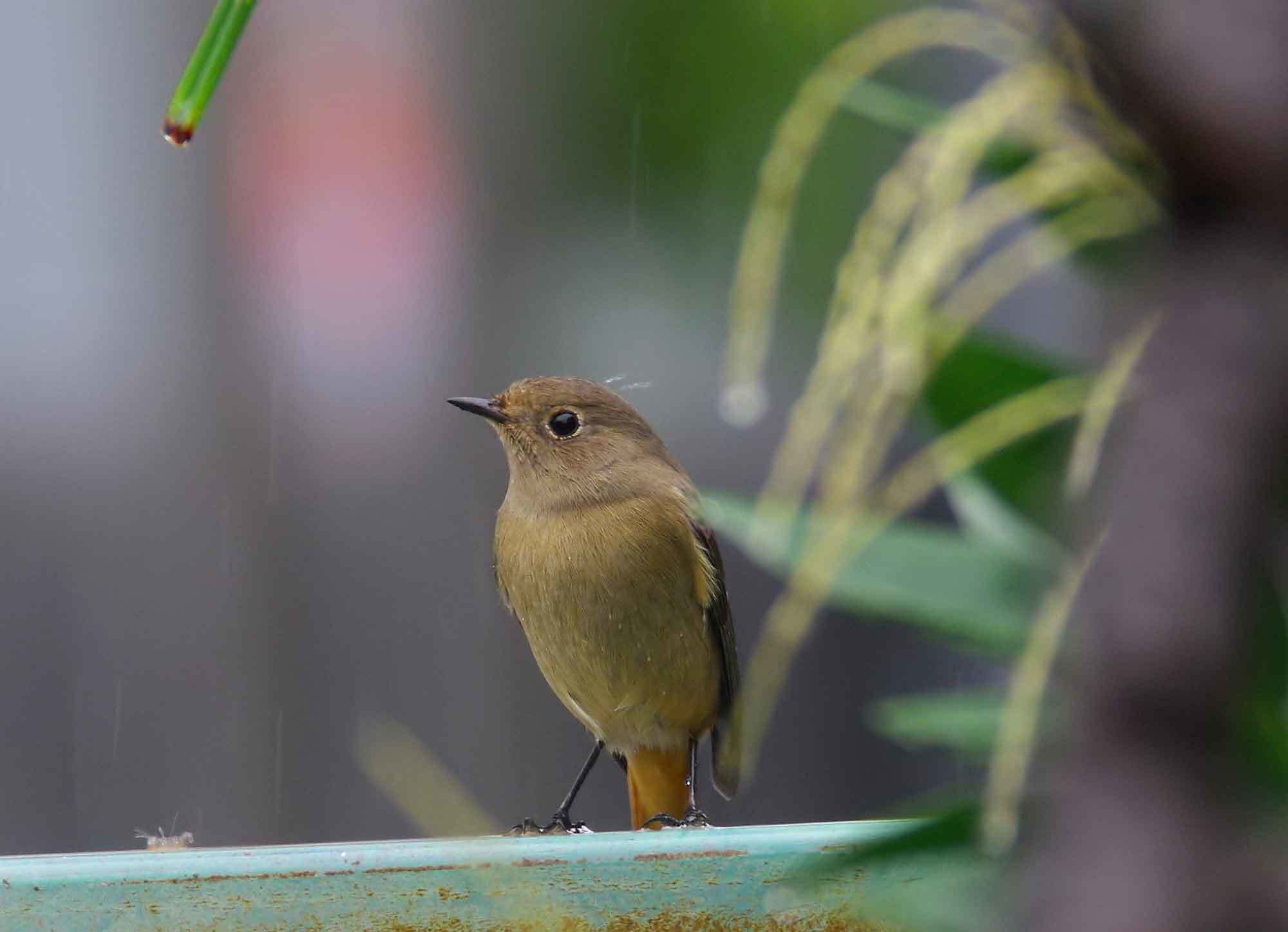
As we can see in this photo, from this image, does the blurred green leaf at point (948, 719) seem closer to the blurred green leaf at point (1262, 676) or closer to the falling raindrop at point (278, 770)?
the blurred green leaf at point (1262, 676)

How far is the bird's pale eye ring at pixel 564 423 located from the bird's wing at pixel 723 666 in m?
0.36

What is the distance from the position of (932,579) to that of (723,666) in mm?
2922

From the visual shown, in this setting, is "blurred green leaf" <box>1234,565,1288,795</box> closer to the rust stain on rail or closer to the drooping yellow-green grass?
the drooping yellow-green grass

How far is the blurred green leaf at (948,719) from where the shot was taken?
1.27 m

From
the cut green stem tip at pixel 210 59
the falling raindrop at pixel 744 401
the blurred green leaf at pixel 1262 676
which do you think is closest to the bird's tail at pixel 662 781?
the cut green stem tip at pixel 210 59

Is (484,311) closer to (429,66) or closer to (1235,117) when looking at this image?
(429,66)

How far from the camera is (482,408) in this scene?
3.93m

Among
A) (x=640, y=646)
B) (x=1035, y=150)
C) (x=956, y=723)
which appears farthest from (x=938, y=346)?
(x=640, y=646)

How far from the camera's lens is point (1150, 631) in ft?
1.39

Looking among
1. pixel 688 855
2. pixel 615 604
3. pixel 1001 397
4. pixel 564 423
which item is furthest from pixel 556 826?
pixel 1001 397

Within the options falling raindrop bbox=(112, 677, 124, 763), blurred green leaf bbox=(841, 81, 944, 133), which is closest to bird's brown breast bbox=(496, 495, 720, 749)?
blurred green leaf bbox=(841, 81, 944, 133)

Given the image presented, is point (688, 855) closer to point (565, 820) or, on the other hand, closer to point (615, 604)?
point (615, 604)

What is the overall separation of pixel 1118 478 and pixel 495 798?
6.41 metres

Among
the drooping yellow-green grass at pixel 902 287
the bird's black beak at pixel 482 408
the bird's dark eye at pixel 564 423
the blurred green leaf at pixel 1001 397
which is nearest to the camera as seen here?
the drooping yellow-green grass at pixel 902 287
